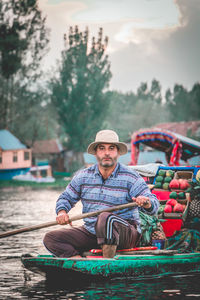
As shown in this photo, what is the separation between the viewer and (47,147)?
5362cm

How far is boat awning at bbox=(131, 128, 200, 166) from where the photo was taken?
2119cm

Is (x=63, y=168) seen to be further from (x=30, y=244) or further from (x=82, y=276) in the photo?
(x=82, y=276)

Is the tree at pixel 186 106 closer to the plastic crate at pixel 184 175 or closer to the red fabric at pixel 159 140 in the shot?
the red fabric at pixel 159 140

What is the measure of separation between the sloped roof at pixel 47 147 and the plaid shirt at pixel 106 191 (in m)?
Answer: 46.5

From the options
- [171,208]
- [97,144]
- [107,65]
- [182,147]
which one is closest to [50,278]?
[97,144]

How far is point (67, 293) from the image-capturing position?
6.07 meters

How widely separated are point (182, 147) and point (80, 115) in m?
27.0

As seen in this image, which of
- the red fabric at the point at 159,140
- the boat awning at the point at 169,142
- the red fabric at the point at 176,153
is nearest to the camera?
the red fabric at the point at 176,153

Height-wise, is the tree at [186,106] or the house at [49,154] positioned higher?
the tree at [186,106]

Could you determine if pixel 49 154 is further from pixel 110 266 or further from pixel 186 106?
pixel 110 266

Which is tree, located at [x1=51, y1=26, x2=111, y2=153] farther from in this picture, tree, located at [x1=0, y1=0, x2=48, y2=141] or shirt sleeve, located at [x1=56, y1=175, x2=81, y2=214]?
shirt sleeve, located at [x1=56, y1=175, x2=81, y2=214]

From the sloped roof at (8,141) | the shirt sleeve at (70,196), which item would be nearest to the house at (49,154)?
the sloped roof at (8,141)

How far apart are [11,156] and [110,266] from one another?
3730 centimetres

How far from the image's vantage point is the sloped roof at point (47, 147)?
52.8 meters
